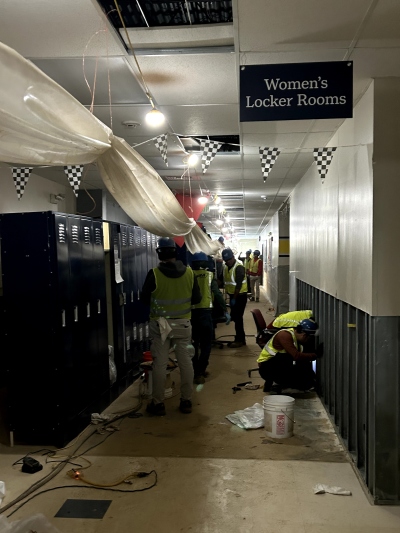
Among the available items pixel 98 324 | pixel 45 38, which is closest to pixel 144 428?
pixel 98 324

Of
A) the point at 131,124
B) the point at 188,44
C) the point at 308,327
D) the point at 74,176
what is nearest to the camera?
the point at 188,44

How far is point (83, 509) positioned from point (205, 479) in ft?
2.88

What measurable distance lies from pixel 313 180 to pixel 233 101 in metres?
2.27

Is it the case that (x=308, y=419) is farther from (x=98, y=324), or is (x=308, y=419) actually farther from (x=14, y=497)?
(x=14, y=497)

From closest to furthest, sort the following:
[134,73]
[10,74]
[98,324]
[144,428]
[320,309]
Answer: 1. [10,74]
2. [134,73]
3. [144,428]
4. [98,324]
5. [320,309]

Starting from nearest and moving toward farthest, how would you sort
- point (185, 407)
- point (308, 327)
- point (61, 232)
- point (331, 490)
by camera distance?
point (331, 490) < point (61, 232) < point (185, 407) < point (308, 327)

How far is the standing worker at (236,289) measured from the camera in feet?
26.8

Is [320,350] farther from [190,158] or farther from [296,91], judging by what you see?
[296,91]

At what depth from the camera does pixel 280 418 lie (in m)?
4.23

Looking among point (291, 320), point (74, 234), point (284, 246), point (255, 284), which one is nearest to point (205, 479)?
point (74, 234)

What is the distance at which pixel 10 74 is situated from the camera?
169 centimetres

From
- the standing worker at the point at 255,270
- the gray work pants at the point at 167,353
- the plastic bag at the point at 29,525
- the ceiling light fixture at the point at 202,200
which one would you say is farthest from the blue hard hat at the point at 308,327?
the standing worker at the point at 255,270

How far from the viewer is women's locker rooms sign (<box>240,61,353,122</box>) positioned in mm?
3100

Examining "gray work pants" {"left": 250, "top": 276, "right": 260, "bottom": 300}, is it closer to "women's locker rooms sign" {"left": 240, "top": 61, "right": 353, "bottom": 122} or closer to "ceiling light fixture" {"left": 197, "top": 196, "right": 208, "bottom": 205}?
"ceiling light fixture" {"left": 197, "top": 196, "right": 208, "bottom": 205}
